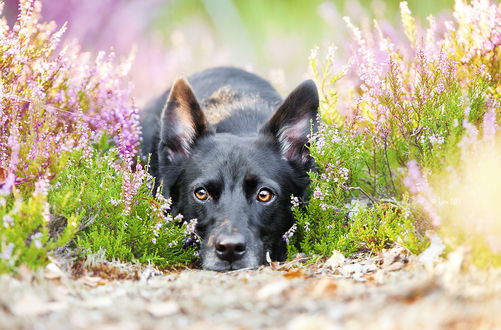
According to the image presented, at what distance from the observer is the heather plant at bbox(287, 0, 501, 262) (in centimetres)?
290

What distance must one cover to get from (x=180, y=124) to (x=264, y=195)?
947mm

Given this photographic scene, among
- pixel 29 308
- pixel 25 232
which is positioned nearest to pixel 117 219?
pixel 25 232

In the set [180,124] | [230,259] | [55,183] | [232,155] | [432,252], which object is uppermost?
[180,124]

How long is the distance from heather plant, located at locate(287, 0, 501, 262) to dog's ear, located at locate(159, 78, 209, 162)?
103 centimetres

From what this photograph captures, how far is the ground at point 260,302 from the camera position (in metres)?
1.70

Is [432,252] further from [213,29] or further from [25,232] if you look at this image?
[213,29]

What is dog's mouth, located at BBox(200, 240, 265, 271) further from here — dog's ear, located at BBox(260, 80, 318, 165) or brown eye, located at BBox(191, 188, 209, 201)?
dog's ear, located at BBox(260, 80, 318, 165)

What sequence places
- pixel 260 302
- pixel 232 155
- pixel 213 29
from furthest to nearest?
pixel 213 29 → pixel 232 155 → pixel 260 302

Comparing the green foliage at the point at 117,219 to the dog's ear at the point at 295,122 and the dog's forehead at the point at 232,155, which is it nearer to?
the dog's forehead at the point at 232,155

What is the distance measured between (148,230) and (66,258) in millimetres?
518

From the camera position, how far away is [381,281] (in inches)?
96.6

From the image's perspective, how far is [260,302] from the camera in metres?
1.98

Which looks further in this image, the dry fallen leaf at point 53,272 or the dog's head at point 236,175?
the dog's head at point 236,175

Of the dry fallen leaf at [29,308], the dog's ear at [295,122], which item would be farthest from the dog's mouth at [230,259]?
the dry fallen leaf at [29,308]
